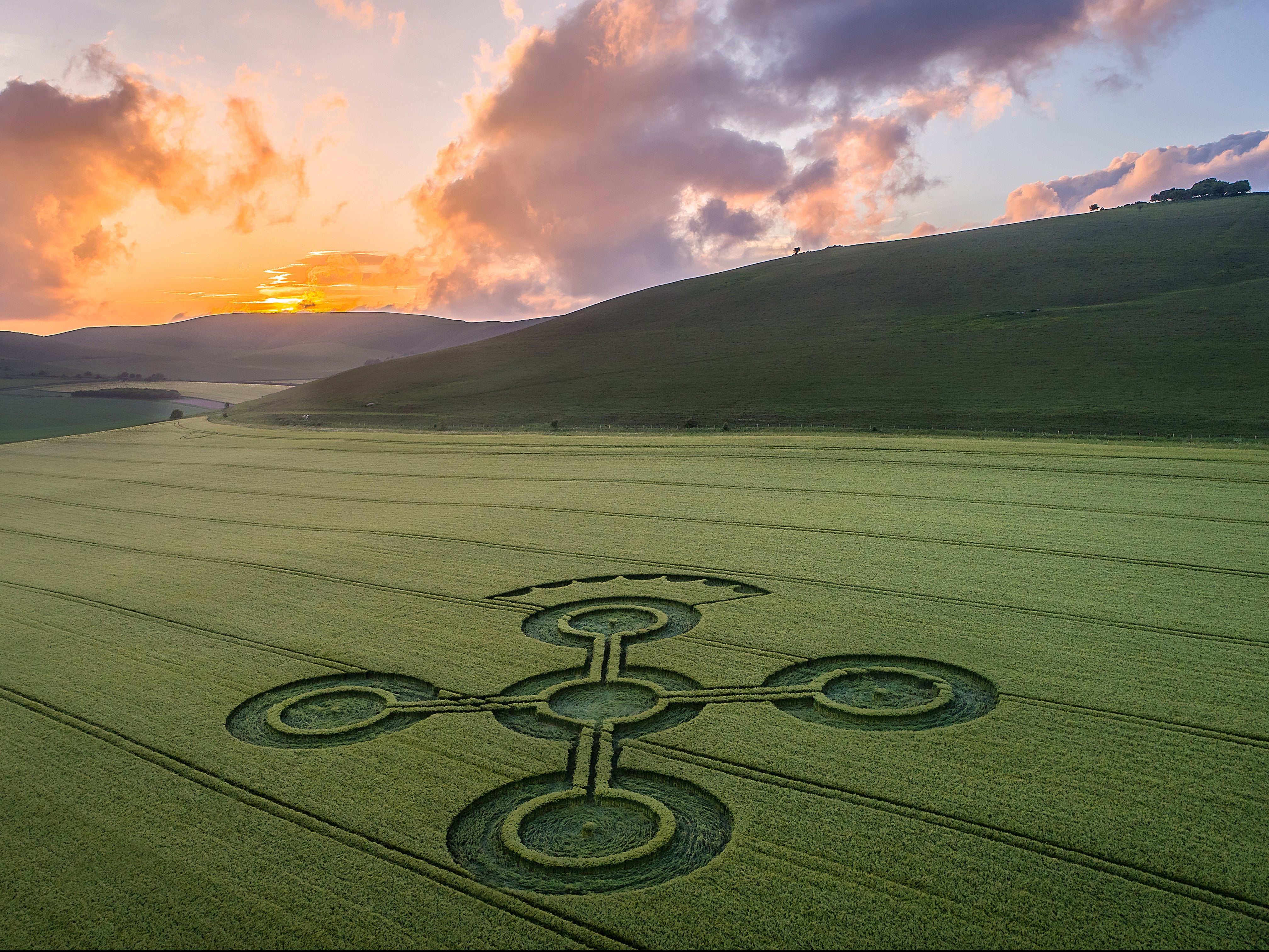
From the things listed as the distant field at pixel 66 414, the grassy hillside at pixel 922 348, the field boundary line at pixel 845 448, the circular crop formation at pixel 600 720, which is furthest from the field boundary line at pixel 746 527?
the distant field at pixel 66 414

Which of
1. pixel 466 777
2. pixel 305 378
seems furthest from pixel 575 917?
pixel 305 378

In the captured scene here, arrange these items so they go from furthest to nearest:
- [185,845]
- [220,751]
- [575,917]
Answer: [220,751]
[185,845]
[575,917]

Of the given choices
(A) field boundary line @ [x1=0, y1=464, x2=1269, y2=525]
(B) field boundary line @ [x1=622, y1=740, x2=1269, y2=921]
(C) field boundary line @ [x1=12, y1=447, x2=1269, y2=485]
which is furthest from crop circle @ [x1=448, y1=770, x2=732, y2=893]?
(C) field boundary line @ [x1=12, y1=447, x2=1269, y2=485]

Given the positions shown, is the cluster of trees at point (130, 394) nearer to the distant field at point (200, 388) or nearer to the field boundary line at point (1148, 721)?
the distant field at point (200, 388)

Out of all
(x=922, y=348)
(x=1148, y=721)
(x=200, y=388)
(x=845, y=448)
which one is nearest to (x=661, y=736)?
(x=1148, y=721)

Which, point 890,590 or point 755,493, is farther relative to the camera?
point 755,493

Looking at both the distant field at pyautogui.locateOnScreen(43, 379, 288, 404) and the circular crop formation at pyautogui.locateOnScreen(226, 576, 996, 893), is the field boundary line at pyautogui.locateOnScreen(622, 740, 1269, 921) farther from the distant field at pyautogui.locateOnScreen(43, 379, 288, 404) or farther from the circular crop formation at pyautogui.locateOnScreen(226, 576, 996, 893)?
the distant field at pyautogui.locateOnScreen(43, 379, 288, 404)

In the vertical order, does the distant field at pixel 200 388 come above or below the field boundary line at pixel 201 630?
above

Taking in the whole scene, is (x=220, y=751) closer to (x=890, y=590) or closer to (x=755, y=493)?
(x=890, y=590)
